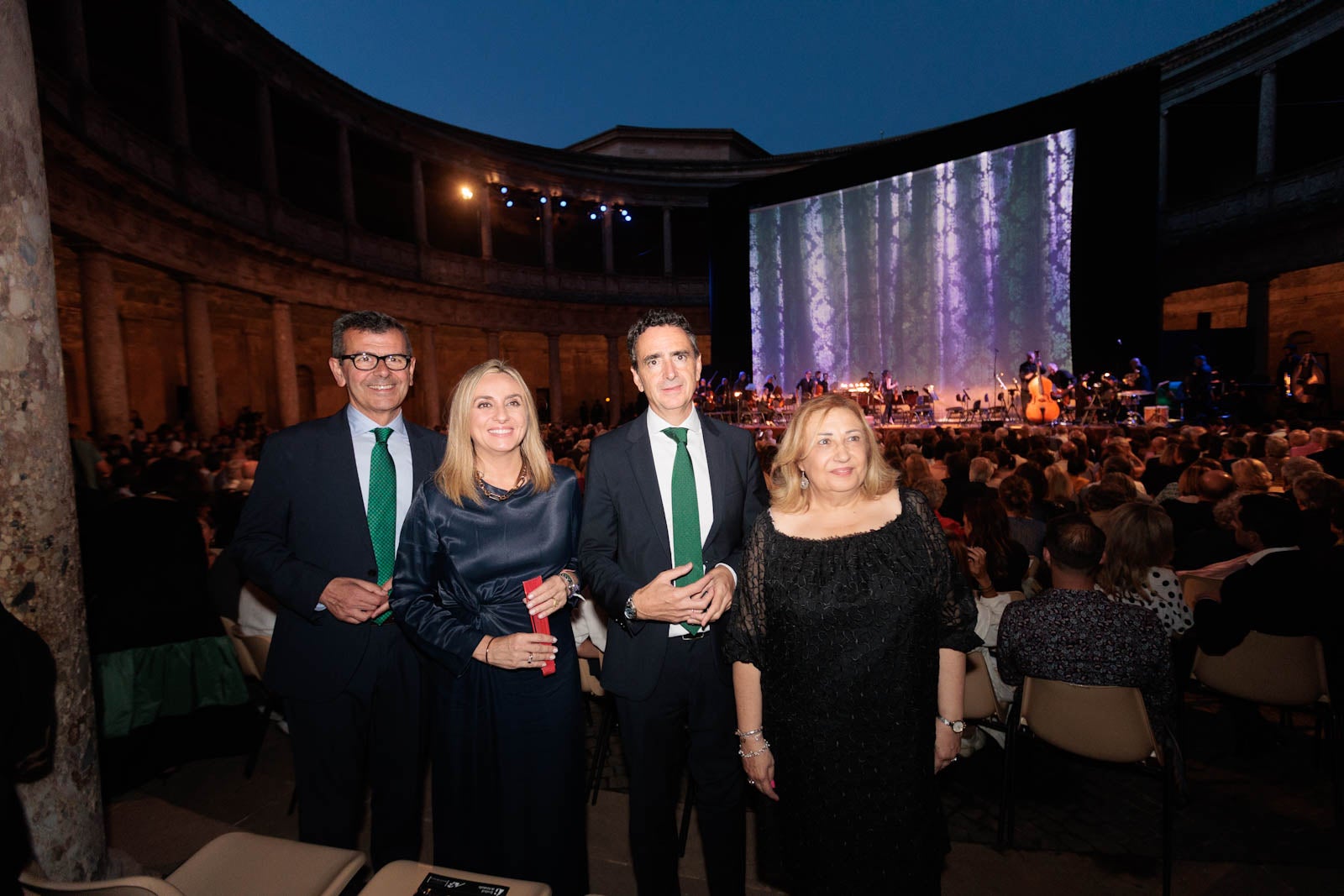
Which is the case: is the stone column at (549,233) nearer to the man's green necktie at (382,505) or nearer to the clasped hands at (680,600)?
the man's green necktie at (382,505)

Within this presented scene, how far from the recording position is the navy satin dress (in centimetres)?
213

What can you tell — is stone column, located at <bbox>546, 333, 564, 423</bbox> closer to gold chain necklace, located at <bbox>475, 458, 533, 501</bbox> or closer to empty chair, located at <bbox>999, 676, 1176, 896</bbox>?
empty chair, located at <bbox>999, 676, 1176, 896</bbox>

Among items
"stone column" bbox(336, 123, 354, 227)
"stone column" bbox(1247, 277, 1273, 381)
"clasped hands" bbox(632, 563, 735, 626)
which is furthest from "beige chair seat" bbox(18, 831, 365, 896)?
"stone column" bbox(1247, 277, 1273, 381)

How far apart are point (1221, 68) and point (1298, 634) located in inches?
808

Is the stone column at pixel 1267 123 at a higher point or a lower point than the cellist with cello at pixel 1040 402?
higher

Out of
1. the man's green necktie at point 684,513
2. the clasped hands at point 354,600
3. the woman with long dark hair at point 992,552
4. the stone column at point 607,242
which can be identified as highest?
the stone column at point 607,242

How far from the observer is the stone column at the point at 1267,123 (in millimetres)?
16031

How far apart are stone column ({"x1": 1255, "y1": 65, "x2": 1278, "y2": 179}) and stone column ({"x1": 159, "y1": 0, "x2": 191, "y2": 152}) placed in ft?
79.2

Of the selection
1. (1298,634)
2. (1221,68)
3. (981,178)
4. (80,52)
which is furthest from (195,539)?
(1221,68)

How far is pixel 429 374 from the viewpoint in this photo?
20406 mm

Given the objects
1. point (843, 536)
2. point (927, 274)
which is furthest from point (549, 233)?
point (843, 536)

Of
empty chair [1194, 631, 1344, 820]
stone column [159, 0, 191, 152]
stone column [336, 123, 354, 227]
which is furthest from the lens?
stone column [336, 123, 354, 227]

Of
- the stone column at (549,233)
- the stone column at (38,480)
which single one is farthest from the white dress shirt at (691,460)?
the stone column at (549,233)

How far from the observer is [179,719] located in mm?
3639
